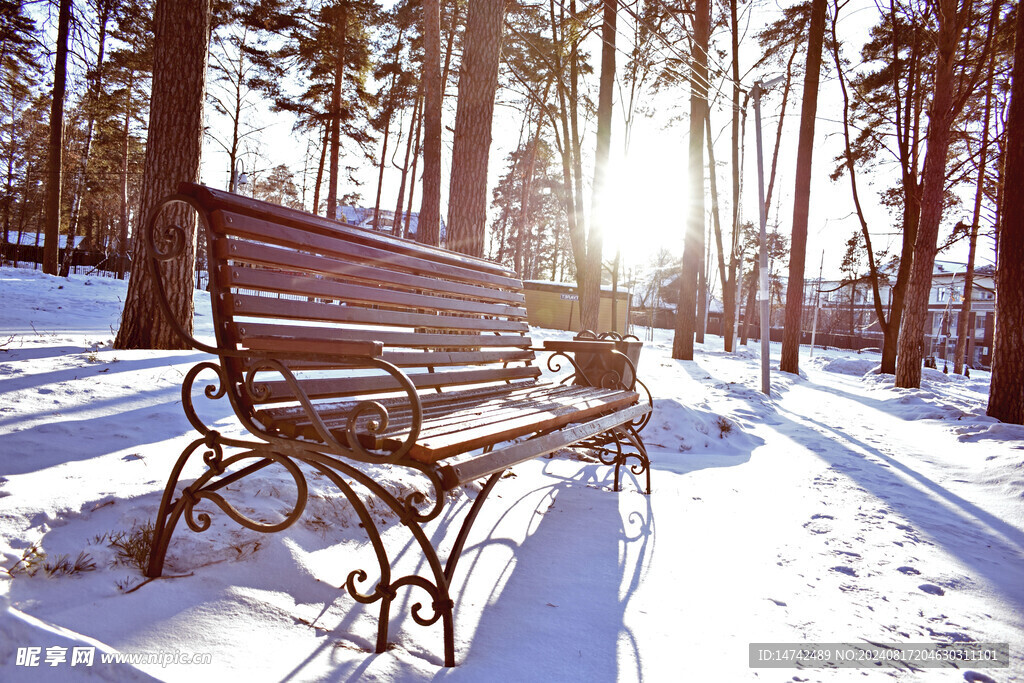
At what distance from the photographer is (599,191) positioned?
952 cm

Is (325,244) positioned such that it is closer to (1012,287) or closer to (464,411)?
(464,411)

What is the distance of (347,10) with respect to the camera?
1525cm

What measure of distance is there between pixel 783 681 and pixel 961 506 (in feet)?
8.76

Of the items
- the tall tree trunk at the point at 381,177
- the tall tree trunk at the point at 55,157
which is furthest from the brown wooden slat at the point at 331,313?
the tall tree trunk at the point at 381,177

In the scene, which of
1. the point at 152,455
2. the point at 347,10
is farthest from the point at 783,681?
the point at 347,10

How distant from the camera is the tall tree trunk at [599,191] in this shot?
911 centimetres

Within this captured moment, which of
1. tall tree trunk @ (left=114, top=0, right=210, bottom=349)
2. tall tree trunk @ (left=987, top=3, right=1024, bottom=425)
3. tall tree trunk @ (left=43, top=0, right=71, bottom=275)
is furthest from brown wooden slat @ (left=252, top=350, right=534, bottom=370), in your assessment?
tall tree trunk @ (left=43, top=0, right=71, bottom=275)

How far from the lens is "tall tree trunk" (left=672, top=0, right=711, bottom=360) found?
37.0 feet

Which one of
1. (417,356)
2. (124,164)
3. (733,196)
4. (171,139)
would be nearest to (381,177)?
(124,164)

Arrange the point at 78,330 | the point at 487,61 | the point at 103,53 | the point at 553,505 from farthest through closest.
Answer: the point at 103,53, the point at 78,330, the point at 487,61, the point at 553,505

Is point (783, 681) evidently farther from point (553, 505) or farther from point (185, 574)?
point (185, 574)

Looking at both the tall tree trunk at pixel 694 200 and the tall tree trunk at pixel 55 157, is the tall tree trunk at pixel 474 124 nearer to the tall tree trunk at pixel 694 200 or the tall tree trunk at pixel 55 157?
the tall tree trunk at pixel 694 200

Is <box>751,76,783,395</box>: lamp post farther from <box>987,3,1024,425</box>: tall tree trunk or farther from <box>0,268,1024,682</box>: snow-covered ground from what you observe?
<box>0,268,1024,682</box>: snow-covered ground

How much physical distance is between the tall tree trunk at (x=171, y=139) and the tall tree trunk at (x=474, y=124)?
2115mm
